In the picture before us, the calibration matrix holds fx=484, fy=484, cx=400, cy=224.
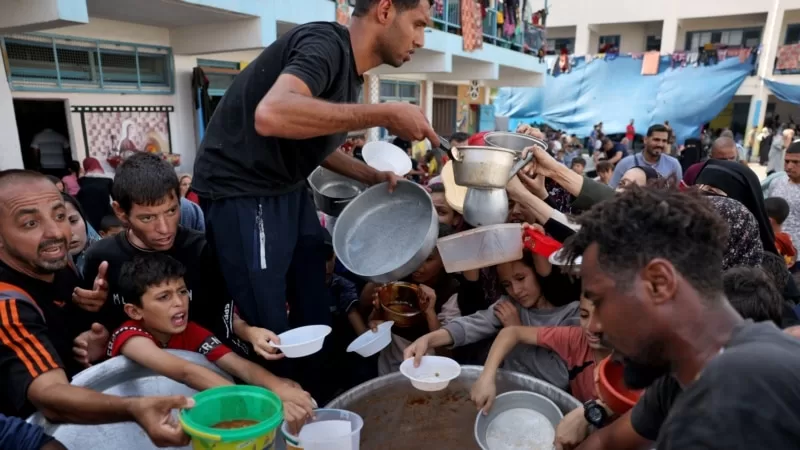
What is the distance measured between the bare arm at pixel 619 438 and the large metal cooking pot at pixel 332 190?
5.25ft

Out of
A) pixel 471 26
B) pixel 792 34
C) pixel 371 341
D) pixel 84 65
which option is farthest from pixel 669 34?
pixel 371 341

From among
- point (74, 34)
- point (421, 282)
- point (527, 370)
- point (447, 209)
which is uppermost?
point (74, 34)

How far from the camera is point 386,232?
2131 millimetres

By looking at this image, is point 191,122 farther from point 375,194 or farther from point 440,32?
point 375,194

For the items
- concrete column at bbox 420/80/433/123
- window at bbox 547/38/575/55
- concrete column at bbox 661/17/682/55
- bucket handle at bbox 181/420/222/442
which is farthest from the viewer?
window at bbox 547/38/575/55

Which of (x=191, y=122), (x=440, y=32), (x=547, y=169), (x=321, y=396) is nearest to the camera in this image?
(x=547, y=169)

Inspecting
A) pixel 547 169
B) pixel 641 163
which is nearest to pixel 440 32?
pixel 641 163

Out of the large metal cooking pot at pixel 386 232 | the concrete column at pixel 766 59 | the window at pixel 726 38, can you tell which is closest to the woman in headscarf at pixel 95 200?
the large metal cooking pot at pixel 386 232

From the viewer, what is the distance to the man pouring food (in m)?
1.51

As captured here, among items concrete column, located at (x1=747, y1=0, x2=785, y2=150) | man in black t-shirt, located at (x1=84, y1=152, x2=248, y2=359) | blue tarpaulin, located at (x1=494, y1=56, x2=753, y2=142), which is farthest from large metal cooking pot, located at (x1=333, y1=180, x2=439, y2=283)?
concrete column, located at (x1=747, y1=0, x2=785, y2=150)

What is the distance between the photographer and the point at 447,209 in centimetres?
300

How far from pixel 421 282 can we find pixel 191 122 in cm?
564

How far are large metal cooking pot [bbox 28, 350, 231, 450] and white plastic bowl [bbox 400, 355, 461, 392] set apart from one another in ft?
2.16

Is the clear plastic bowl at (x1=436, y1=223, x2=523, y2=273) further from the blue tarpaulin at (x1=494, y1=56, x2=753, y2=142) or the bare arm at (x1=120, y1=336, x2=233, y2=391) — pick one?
the blue tarpaulin at (x1=494, y1=56, x2=753, y2=142)
